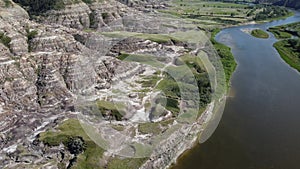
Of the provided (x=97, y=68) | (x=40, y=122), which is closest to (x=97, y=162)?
(x=40, y=122)

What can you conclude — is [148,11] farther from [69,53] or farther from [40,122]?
[40,122]

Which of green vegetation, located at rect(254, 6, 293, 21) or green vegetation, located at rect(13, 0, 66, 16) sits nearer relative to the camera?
green vegetation, located at rect(13, 0, 66, 16)

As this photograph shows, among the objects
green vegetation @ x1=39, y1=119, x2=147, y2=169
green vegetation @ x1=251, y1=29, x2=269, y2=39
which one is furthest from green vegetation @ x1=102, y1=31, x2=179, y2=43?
green vegetation @ x1=39, y1=119, x2=147, y2=169

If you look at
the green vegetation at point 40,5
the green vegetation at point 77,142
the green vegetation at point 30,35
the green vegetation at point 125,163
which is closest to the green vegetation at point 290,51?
the green vegetation at point 125,163

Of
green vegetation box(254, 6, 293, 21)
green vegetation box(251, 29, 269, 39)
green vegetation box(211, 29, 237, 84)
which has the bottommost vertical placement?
green vegetation box(254, 6, 293, 21)

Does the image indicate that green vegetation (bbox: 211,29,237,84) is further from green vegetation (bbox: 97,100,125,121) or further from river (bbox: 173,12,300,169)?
green vegetation (bbox: 97,100,125,121)

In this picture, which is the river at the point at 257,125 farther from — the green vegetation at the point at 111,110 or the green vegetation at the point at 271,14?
the green vegetation at the point at 271,14
